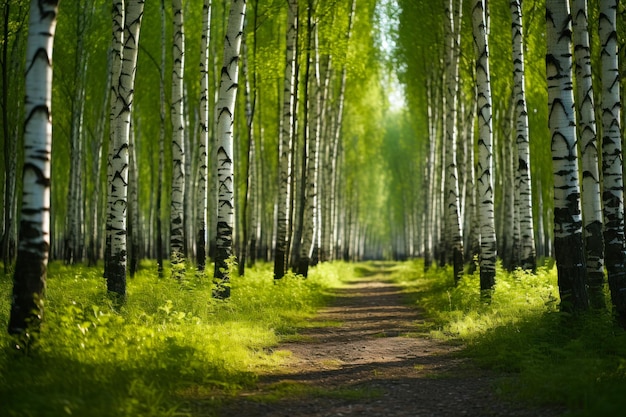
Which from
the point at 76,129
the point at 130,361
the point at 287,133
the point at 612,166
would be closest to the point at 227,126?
the point at 287,133

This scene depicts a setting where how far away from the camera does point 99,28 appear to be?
22.9 meters

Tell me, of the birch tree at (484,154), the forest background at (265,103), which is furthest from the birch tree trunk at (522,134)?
the forest background at (265,103)

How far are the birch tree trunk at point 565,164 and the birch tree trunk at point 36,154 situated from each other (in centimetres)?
620

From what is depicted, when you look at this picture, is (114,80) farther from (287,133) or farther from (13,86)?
(13,86)

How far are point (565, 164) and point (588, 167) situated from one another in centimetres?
68

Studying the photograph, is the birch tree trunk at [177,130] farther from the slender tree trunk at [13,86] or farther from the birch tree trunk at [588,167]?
the birch tree trunk at [588,167]

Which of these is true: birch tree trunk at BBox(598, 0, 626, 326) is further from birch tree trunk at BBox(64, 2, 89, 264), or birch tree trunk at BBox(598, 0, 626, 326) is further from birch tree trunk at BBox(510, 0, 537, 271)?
birch tree trunk at BBox(64, 2, 89, 264)

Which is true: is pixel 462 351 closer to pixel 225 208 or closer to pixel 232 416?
pixel 232 416

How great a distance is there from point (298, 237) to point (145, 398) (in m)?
13.0

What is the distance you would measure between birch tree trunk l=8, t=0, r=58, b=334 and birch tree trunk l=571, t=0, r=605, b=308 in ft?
22.7

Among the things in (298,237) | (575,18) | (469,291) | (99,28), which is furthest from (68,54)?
(575,18)

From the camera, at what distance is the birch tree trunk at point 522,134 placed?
40.6ft

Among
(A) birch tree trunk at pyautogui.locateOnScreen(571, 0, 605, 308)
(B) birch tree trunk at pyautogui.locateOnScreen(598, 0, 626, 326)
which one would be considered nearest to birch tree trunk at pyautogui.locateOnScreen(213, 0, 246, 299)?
(A) birch tree trunk at pyautogui.locateOnScreen(571, 0, 605, 308)

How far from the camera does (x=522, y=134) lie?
564 inches
